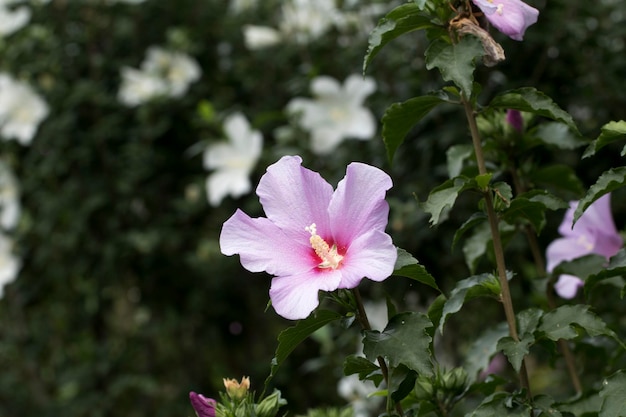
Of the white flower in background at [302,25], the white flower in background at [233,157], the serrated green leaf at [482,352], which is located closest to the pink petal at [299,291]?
the serrated green leaf at [482,352]

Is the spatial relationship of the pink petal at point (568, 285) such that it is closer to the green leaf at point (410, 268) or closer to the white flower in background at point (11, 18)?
the green leaf at point (410, 268)

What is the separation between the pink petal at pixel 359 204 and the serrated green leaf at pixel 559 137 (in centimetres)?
45

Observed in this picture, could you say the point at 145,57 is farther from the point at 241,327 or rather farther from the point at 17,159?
the point at 241,327

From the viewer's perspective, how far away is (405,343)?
2.93 ft

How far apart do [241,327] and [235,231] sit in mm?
2249

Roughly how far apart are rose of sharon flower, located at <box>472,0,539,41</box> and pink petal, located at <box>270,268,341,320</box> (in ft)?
1.10

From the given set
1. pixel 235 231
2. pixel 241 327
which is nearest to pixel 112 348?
pixel 241 327

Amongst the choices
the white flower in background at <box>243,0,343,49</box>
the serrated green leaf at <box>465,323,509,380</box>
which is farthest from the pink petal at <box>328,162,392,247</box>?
the white flower in background at <box>243,0,343,49</box>

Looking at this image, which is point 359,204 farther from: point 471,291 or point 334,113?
point 334,113

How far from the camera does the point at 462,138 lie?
2307mm

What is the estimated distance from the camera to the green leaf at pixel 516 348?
0.94 metres

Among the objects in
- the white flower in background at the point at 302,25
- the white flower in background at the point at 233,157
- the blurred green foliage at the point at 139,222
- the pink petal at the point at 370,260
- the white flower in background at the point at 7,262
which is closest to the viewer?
the pink petal at the point at 370,260

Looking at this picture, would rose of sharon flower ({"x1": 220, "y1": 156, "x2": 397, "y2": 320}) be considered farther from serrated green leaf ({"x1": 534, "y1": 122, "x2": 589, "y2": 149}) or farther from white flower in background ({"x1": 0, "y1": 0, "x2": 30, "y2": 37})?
white flower in background ({"x1": 0, "y1": 0, "x2": 30, "y2": 37})

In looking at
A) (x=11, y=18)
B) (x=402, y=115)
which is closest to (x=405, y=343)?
(x=402, y=115)
